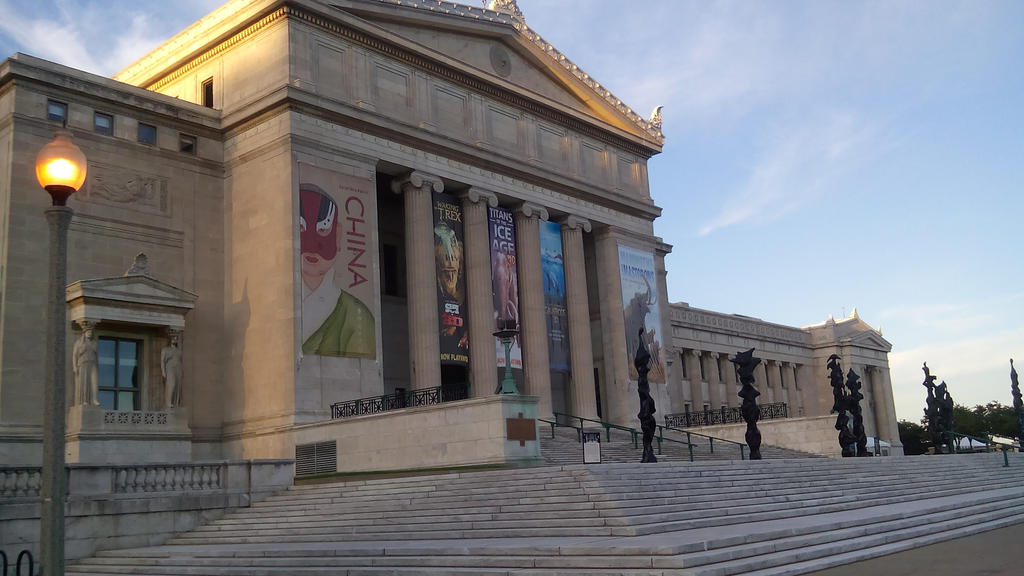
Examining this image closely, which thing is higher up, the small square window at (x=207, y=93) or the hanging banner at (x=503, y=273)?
the small square window at (x=207, y=93)

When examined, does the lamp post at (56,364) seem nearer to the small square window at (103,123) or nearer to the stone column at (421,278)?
the small square window at (103,123)

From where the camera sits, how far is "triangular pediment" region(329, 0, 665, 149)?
125ft

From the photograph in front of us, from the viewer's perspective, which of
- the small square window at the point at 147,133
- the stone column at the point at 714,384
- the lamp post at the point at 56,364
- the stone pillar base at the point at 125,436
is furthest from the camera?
the stone column at the point at 714,384

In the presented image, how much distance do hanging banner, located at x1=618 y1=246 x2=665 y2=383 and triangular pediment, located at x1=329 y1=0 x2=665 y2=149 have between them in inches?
251

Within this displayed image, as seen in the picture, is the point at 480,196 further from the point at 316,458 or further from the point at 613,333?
the point at 316,458

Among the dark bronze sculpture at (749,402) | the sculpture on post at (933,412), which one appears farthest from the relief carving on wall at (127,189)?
the sculpture on post at (933,412)

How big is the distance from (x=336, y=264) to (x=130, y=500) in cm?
1348

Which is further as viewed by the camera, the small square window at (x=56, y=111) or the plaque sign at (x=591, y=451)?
the small square window at (x=56, y=111)

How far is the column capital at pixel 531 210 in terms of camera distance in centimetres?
4241

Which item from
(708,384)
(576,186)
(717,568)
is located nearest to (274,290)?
(576,186)

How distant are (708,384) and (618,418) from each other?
18998 millimetres

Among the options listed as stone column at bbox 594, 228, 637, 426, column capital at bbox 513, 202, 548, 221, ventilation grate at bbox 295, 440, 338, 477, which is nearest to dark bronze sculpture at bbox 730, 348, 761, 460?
stone column at bbox 594, 228, 637, 426

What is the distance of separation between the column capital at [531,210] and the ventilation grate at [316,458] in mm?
15576

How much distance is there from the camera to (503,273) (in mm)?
40375
